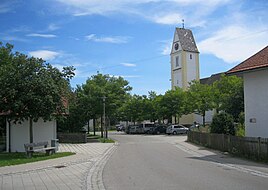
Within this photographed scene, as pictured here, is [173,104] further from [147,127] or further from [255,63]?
[255,63]

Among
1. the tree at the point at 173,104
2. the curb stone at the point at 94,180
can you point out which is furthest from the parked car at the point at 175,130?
the curb stone at the point at 94,180

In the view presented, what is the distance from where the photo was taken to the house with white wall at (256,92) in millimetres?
19594

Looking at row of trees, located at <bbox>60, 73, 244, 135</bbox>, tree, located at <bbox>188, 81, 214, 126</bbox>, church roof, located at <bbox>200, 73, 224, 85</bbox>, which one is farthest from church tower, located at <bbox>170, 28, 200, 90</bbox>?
tree, located at <bbox>188, 81, 214, 126</bbox>

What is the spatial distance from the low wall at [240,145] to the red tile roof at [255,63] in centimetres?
405

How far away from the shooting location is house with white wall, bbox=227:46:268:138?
19.6 m

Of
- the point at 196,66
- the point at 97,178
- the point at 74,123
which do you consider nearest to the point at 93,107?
the point at 74,123

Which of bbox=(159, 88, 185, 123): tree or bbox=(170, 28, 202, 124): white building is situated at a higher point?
bbox=(170, 28, 202, 124): white building

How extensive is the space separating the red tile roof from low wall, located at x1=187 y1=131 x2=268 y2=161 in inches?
159

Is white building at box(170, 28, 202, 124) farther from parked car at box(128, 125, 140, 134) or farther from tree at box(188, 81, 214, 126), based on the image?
tree at box(188, 81, 214, 126)

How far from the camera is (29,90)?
19281 millimetres

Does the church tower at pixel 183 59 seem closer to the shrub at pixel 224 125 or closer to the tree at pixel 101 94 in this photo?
the tree at pixel 101 94

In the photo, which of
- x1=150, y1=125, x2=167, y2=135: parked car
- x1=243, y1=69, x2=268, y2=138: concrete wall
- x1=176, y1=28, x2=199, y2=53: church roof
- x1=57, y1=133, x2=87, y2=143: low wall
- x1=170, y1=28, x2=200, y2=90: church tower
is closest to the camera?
x1=243, y1=69, x2=268, y2=138: concrete wall

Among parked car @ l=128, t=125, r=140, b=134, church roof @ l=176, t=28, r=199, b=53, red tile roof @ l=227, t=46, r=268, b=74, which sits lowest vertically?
parked car @ l=128, t=125, r=140, b=134

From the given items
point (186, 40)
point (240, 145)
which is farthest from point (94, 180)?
point (186, 40)
